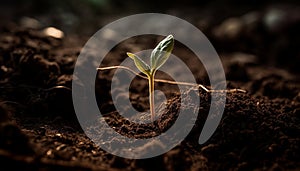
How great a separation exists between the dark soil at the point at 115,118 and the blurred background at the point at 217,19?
22.0 inches

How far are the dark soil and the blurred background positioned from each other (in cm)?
56

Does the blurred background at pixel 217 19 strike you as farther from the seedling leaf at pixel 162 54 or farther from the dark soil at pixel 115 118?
the seedling leaf at pixel 162 54

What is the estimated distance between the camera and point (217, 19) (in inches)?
148

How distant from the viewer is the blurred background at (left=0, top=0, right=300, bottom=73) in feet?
10.2

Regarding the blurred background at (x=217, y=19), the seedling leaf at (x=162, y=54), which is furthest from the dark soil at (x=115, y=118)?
the blurred background at (x=217, y=19)

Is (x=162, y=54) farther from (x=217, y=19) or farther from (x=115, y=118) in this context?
(x=217, y=19)

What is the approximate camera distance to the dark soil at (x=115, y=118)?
1.33 meters

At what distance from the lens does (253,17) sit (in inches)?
139

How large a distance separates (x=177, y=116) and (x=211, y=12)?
272 cm

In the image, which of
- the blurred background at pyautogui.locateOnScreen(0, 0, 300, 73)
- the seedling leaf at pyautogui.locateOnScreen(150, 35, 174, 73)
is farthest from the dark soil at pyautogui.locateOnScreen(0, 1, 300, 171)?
the blurred background at pyautogui.locateOnScreen(0, 0, 300, 73)

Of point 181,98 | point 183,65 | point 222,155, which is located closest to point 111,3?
point 183,65

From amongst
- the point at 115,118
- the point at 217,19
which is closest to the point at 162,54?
the point at 115,118

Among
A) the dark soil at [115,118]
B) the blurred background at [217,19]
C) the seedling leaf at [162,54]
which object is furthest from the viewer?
the blurred background at [217,19]

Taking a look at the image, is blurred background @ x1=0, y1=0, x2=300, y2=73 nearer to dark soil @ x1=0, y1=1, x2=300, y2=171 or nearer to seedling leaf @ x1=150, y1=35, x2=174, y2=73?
dark soil @ x1=0, y1=1, x2=300, y2=171
